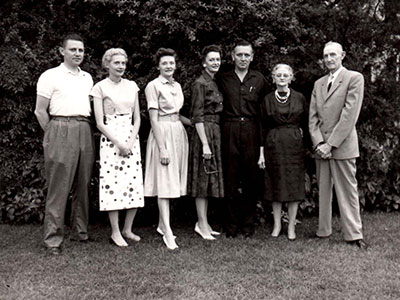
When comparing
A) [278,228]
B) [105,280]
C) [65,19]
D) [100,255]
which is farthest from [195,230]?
[65,19]

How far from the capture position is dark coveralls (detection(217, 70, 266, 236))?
225 inches

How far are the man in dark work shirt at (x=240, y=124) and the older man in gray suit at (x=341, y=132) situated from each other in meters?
0.62

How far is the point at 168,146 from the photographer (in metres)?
5.56

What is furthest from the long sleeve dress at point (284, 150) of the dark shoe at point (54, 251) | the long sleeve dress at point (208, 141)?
the dark shoe at point (54, 251)

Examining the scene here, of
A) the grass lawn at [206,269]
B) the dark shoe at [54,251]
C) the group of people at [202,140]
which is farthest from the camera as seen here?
the group of people at [202,140]

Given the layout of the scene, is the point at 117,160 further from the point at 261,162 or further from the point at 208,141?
the point at 261,162

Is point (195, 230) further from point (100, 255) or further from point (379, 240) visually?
point (379, 240)

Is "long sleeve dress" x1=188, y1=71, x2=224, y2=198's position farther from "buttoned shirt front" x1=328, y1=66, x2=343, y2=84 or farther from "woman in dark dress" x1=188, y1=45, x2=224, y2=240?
"buttoned shirt front" x1=328, y1=66, x2=343, y2=84

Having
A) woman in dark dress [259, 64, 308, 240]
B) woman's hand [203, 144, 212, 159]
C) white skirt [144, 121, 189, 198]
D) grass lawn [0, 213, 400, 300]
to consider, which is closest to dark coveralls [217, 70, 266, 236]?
woman in dark dress [259, 64, 308, 240]

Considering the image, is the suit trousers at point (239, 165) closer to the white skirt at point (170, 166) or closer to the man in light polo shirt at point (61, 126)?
the white skirt at point (170, 166)

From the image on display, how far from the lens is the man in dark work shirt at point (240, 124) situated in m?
5.71

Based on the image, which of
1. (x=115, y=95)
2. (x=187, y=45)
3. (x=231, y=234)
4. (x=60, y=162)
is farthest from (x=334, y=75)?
(x=60, y=162)

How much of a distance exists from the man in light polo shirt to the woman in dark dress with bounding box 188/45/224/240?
3.62 ft

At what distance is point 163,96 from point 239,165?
1.08 m
